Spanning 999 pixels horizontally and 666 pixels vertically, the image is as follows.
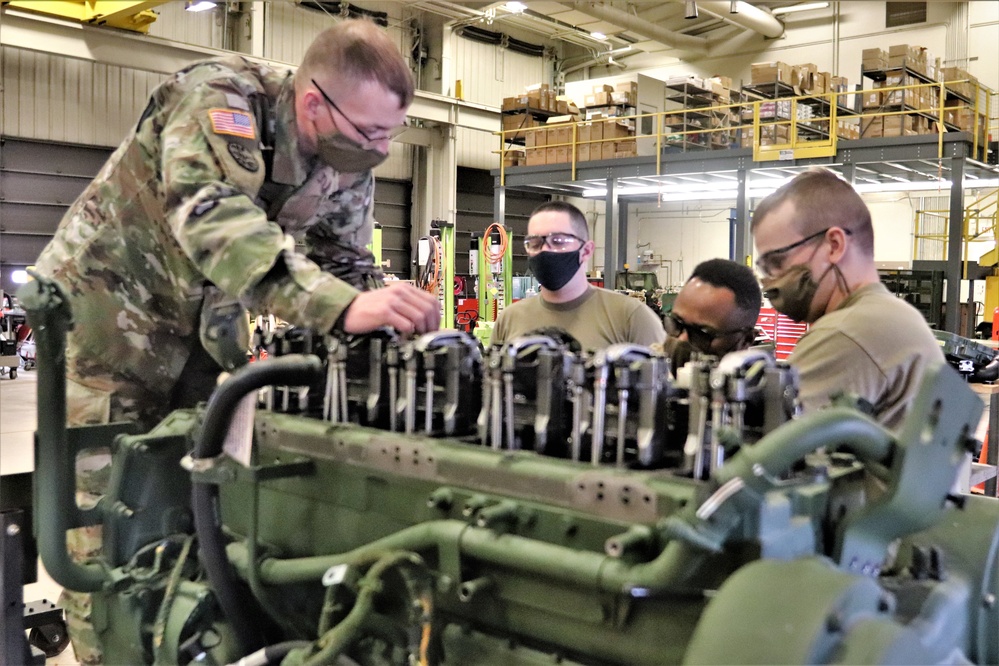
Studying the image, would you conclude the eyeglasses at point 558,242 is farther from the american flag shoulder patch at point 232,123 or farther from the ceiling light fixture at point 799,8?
the ceiling light fixture at point 799,8

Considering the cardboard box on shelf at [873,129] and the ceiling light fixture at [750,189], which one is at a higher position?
the cardboard box on shelf at [873,129]

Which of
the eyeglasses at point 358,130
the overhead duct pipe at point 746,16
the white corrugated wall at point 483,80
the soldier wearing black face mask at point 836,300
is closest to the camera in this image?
the soldier wearing black face mask at point 836,300

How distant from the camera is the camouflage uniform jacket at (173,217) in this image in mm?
1909

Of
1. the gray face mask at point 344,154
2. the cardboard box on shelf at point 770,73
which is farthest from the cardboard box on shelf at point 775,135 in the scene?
the gray face mask at point 344,154

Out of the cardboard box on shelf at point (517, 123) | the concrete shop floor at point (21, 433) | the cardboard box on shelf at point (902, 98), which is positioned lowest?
the concrete shop floor at point (21, 433)

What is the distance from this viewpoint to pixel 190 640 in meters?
1.73

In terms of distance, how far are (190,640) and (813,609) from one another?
1.26 metres

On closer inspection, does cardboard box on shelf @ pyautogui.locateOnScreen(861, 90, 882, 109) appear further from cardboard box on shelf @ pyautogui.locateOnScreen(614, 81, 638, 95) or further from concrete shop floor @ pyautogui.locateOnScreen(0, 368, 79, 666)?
concrete shop floor @ pyautogui.locateOnScreen(0, 368, 79, 666)

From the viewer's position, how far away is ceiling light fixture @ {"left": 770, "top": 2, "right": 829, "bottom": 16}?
16156 millimetres

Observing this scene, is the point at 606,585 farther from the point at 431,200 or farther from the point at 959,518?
the point at 431,200

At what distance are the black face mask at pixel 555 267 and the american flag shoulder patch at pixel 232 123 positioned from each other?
147 centimetres

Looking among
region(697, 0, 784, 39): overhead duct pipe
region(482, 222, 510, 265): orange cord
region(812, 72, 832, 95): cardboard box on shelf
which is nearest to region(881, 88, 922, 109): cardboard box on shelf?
region(812, 72, 832, 95): cardboard box on shelf

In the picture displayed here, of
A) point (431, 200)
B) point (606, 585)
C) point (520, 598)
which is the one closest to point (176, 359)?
point (520, 598)

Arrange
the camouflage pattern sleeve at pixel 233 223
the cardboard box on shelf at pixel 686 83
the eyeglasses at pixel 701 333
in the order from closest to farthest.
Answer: the camouflage pattern sleeve at pixel 233 223 → the eyeglasses at pixel 701 333 → the cardboard box on shelf at pixel 686 83
